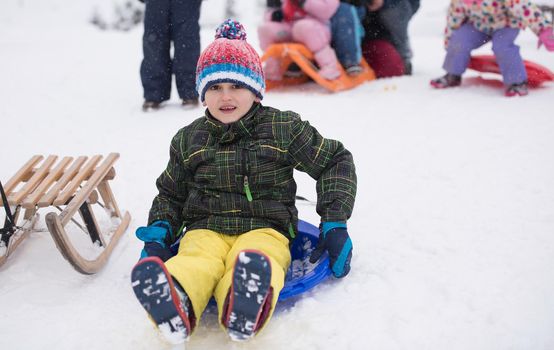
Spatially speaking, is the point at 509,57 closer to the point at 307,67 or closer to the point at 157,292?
the point at 307,67

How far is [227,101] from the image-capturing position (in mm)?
1740

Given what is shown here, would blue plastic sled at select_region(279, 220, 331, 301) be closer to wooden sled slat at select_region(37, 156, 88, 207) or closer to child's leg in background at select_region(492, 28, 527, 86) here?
wooden sled slat at select_region(37, 156, 88, 207)

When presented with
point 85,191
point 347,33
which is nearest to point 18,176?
point 85,191

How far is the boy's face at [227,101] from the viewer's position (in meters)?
1.74

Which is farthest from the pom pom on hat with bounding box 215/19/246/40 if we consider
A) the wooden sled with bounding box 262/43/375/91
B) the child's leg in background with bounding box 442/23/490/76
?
the child's leg in background with bounding box 442/23/490/76

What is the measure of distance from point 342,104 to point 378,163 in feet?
4.46

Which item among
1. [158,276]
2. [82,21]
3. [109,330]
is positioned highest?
[158,276]

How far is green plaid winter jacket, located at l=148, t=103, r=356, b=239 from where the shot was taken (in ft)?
5.69

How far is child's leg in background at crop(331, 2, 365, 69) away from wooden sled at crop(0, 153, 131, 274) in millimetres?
2925

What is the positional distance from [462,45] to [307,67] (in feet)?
4.26

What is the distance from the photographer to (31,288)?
1851 mm

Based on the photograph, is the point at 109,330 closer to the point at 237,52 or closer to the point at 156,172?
the point at 237,52

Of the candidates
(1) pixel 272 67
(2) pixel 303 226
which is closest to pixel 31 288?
(2) pixel 303 226

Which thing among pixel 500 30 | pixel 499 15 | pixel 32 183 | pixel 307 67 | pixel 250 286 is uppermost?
pixel 499 15
